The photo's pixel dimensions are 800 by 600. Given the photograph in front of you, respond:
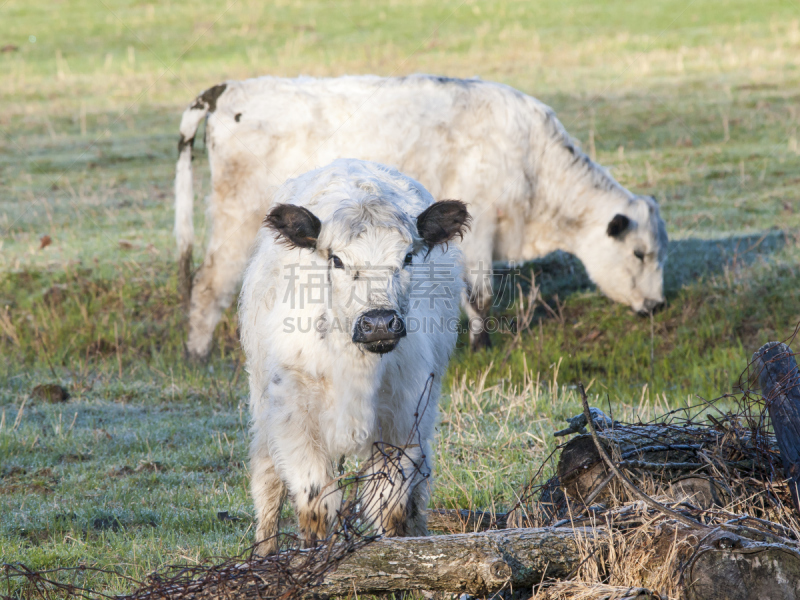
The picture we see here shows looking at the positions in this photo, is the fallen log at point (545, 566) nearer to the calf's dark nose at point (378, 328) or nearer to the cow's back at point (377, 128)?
the calf's dark nose at point (378, 328)

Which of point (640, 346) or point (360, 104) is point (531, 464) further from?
point (360, 104)

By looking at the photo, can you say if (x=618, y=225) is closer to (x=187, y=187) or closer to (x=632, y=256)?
(x=632, y=256)

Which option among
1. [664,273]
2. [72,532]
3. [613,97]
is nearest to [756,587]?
[72,532]

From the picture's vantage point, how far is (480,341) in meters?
8.98

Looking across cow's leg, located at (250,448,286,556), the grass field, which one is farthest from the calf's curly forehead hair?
the grass field

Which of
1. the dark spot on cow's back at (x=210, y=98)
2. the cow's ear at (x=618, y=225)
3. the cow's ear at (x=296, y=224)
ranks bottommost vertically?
the cow's ear at (x=296, y=224)

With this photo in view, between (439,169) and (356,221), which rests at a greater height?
(439,169)

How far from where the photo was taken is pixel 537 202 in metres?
9.61

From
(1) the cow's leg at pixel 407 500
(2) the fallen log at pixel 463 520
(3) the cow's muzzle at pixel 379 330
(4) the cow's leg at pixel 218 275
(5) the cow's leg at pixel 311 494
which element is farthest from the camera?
(4) the cow's leg at pixel 218 275

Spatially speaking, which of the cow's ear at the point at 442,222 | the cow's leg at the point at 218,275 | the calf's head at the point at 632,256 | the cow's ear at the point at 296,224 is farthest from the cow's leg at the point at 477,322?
the cow's ear at the point at 296,224

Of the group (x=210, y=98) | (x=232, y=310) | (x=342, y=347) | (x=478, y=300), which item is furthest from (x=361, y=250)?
(x=232, y=310)

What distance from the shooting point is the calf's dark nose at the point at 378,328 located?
12.2 ft

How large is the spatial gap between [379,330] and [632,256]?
250 inches

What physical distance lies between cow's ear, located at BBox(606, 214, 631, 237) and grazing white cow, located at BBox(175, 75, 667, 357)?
0.01 m
